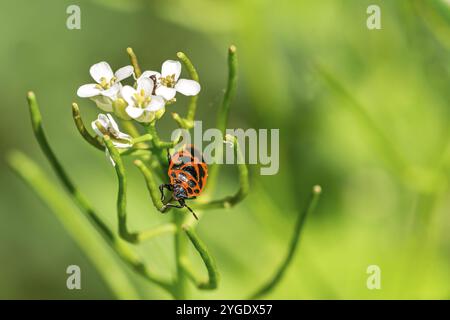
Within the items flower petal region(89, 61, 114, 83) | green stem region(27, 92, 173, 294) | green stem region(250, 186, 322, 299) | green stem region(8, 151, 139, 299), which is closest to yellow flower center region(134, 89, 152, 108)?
flower petal region(89, 61, 114, 83)

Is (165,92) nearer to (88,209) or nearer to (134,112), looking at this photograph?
(134,112)

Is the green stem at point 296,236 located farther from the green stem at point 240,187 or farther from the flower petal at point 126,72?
the flower petal at point 126,72

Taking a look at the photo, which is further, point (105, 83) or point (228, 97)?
point (228, 97)

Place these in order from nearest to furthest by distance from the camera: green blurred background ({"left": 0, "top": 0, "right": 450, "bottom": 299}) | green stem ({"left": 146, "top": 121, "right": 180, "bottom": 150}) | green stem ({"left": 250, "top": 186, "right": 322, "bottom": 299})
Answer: green stem ({"left": 146, "top": 121, "right": 180, "bottom": 150})
green stem ({"left": 250, "top": 186, "right": 322, "bottom": 299})
green blurred background ({"left": 0, "top": 0, "right": 450, "bottom": 299})

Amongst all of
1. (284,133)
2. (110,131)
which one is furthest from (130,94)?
(284,133)

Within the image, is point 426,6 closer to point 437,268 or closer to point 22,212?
point 437,268

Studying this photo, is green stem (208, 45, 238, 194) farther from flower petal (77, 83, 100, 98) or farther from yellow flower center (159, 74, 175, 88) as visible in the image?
flower petal (77, 83, 100, 98)

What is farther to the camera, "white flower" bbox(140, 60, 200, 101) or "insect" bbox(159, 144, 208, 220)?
"insect" bbox(159, 144, 208, 220)
